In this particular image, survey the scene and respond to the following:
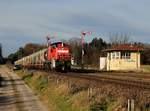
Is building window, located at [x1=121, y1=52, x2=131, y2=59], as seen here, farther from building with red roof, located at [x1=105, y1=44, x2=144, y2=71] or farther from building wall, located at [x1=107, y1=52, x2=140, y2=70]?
building wall, located at [x1=107, y1=52, x2=140, y2=70]

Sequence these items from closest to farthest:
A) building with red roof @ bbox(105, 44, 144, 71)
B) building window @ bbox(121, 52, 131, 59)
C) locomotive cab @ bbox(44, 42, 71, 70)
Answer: locomotive cab @ bbox(44, 42, 71, 70), building with red roof @ bbox(105, 44, 144, 71), building window @ bbox(121, 52, 131, 59)

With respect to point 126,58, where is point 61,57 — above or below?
below

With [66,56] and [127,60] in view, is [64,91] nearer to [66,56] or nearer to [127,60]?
[66,56]

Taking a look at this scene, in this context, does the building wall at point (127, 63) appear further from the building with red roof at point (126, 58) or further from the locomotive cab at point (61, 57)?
the locomotive cab at point (61, 57)

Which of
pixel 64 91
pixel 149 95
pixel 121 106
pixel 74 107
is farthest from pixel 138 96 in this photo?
pixel 64 91

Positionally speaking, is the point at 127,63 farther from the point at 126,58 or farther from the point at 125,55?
A: the point at 125,55

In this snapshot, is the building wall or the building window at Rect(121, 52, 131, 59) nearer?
Result: the building wall

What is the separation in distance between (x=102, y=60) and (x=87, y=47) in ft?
238

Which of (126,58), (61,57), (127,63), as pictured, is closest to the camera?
(61,57)

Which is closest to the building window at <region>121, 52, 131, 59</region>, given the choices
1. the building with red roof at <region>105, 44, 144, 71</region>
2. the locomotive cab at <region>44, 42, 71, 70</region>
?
the building with red roof at <region>105, 44, 144, 71</region>

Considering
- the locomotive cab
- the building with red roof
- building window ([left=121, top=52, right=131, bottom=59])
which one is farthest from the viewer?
building window ([left=121, top=52, right=131, bottom=59])

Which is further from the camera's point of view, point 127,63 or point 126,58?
point 126,58

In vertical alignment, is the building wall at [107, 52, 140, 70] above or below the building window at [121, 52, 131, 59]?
below

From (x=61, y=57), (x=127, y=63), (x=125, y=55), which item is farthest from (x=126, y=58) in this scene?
(x=61, y=57)
